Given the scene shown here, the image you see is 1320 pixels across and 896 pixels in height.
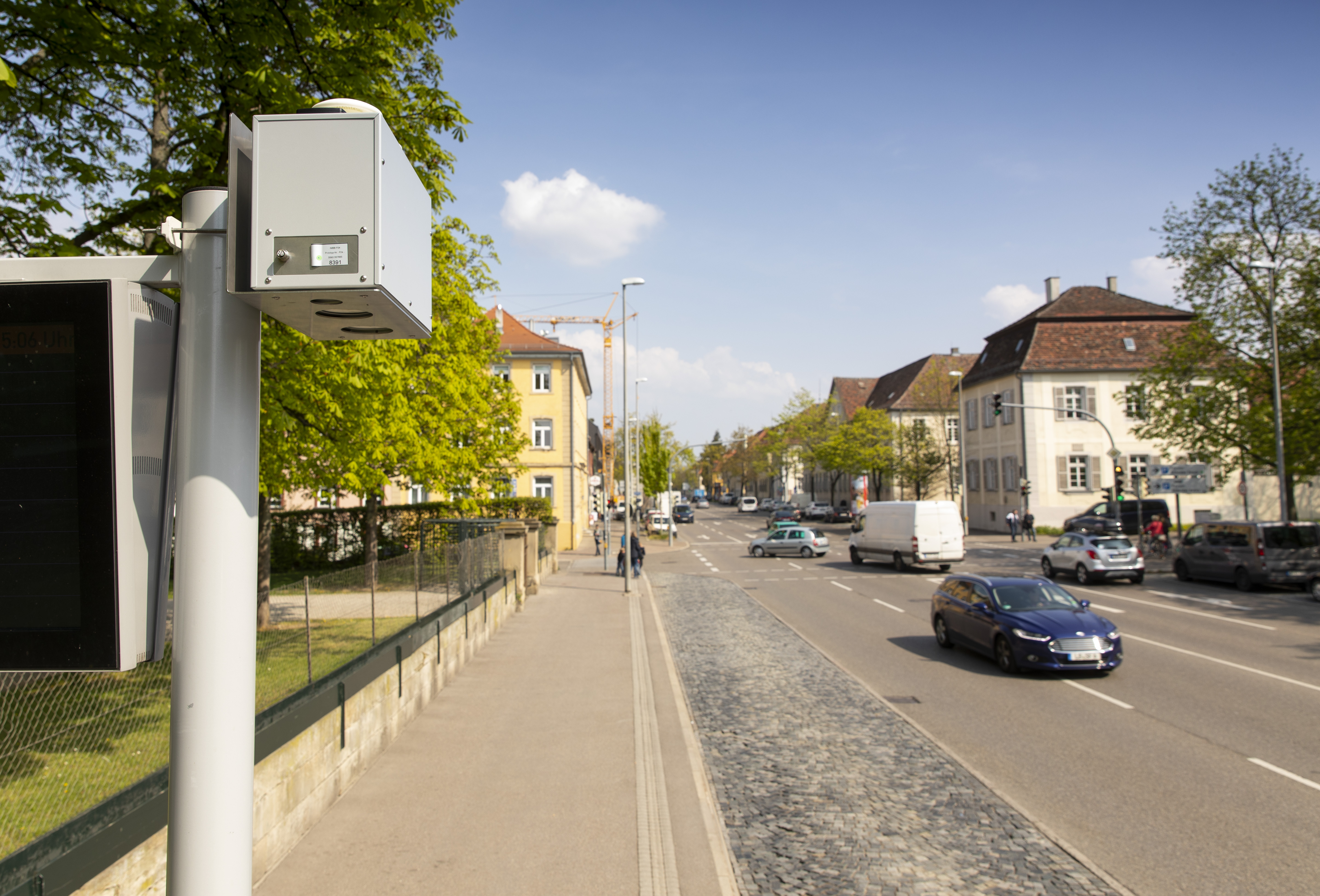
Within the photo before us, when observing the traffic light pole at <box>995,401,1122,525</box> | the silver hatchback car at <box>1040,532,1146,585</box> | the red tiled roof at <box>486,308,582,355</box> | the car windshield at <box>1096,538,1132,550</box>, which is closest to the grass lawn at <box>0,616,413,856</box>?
the silver hatchback car at <box>1040,532,1146,585</box>

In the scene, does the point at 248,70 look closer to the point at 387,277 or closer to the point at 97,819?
the point at 97,819

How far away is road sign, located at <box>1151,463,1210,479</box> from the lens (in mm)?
30875

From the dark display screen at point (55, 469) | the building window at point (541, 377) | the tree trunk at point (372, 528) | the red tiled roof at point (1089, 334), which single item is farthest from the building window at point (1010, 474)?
the dark display screen at point (55, 469)

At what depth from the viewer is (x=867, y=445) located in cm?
6444

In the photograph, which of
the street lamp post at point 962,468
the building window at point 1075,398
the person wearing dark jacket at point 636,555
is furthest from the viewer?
the street lamp post at point 962,468

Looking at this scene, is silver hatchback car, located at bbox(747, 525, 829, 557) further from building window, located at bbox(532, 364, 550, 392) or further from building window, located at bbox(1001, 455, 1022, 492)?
building window, located at bbox(1001, 455, 1022, 492)

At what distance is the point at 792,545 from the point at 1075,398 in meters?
22.5

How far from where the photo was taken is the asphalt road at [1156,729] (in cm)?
624

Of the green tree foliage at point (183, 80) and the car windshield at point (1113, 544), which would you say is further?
the car windshield at point (1113, 544)

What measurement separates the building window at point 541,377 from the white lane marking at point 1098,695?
1467 inches

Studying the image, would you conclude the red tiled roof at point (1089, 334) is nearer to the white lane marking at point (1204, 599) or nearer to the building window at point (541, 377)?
the building window at point (541, 377)

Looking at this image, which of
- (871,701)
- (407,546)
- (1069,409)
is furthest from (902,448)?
(871,701)

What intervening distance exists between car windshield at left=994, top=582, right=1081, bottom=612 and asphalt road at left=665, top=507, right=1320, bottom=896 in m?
1.06

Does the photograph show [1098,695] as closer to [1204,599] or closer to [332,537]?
[1204,599]
